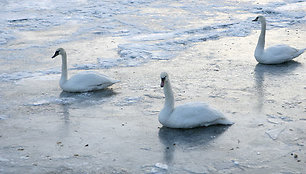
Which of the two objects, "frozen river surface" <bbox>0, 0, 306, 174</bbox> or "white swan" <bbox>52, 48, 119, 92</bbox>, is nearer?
"frozen river surface" <bbox>0, 0, 306, 174</bbox>

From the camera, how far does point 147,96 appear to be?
813 centimetres

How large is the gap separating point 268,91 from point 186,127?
2368 millimetres

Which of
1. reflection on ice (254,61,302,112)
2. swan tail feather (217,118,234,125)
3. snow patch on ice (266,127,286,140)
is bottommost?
snow patch on ice (266,127,286,140)

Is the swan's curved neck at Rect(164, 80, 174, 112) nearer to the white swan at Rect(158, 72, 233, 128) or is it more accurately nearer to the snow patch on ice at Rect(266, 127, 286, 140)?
the white swan at Rect(158, 72, 233, 128)

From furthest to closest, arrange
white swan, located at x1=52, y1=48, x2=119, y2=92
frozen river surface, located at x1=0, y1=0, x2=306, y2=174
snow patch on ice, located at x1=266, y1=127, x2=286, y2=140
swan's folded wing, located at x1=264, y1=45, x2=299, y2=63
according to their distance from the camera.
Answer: swan's folded wing, located at x1=264, y1=45, x2=299, y2=63 < white swan, located at x1=52, y1=48, x2=119, y2=92 < snow patch on ice, located at x1=266, y1=127, x2=286, y2=140 < frozen river surface, located at x1=0, y1=0, x2=306, y2=174

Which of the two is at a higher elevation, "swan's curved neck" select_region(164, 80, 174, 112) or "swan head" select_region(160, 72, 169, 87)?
"swan head" select_region(160, 72, 169, 87)

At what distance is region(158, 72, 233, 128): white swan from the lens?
6.47 metres

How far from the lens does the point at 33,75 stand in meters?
9.55

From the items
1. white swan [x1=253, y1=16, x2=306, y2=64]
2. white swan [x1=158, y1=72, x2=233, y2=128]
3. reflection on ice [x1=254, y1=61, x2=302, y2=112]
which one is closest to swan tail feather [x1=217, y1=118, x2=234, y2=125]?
white swan [x1=158, y1=72, x2=233, y2=128]

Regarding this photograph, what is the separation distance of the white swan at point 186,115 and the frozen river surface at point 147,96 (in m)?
0.13

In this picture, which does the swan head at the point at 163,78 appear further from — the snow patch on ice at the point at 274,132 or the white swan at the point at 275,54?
the white swan at the point at 275,54

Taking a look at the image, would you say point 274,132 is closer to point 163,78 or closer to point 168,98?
point 168,98

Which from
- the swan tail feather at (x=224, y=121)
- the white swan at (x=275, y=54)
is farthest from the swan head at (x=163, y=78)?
the white swan at (x=275, y=54)

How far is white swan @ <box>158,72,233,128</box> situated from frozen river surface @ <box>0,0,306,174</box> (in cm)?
13
